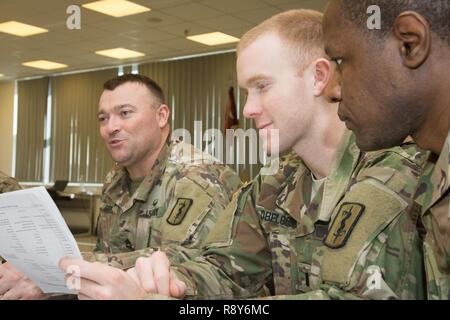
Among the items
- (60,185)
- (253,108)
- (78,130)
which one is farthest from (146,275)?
(78,130)

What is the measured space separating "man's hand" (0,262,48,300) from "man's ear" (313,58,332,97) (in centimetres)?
94

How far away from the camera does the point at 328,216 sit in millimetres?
1225

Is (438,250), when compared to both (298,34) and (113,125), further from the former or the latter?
(113,125)

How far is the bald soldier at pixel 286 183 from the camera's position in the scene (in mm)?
1188

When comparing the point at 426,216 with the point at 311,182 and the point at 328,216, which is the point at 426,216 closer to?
the point at 328,216

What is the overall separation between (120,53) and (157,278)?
7.46 m

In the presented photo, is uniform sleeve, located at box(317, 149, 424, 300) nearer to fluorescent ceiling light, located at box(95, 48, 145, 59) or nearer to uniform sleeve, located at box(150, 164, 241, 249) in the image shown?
uniform sleeve, located at box(150, 164, 241, 249)

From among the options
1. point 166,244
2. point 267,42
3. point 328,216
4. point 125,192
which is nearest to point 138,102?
point 125,192

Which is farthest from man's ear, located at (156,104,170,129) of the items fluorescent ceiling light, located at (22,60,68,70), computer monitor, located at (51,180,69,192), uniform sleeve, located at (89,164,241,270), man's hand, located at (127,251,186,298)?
fluorescent ceiling light, located at (22,60,68,70)

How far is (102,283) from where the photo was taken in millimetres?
1041

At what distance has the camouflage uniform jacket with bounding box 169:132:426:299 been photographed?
0.97 metres

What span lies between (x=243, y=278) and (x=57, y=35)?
21.4ft

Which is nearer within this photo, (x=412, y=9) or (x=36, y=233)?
(x=412, y=9)

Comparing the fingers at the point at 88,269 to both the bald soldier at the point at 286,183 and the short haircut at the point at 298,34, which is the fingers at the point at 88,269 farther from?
the short haircut at the point at 298,34
